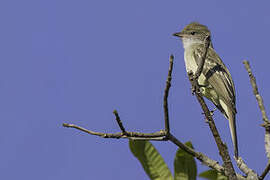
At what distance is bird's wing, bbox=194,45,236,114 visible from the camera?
7.97 m

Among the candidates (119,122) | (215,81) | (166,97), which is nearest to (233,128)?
(215,81)

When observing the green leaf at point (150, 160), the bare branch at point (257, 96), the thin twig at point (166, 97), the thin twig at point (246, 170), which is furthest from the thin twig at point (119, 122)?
the bare branch at point (257, 96)

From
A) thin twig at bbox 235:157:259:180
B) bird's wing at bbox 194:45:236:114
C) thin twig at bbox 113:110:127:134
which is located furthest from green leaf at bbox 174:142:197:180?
bird's wing at bbox 194:45:236:114

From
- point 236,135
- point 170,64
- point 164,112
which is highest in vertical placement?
point 170,64

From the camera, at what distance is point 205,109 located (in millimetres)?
3787

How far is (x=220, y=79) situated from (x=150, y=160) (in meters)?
5.39

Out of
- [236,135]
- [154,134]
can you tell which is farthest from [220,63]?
[154,134]

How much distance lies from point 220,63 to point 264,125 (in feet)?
17.3

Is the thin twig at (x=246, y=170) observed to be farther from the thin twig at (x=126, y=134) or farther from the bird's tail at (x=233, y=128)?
the bird's tail at (x=233, y=128)

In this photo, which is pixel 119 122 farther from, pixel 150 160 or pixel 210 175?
pixel 210 175

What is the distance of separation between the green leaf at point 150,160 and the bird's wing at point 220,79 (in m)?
4.92

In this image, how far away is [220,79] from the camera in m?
8.09

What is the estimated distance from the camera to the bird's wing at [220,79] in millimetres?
7973

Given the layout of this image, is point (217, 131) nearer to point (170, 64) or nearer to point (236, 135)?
point (170, 64)
